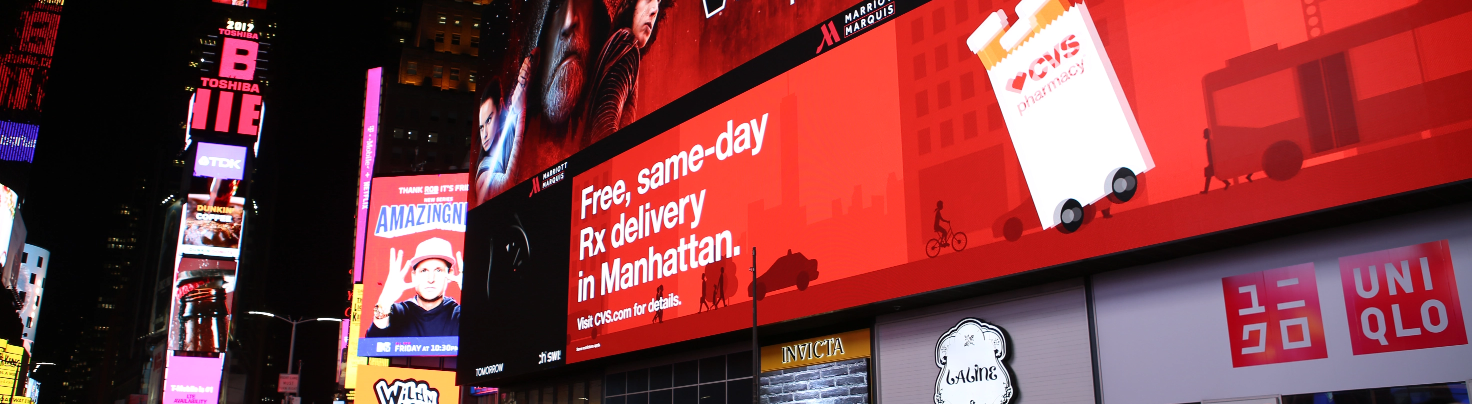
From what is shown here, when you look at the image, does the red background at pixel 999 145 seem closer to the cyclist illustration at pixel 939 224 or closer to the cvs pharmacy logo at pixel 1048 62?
the cyclist illustration at pixel 939 224

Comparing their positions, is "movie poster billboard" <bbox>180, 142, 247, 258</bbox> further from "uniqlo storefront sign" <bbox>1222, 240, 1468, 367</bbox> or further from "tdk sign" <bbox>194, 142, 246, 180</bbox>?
"uniqlo storefront sign" <bbox>1222, 240, 1468, 367</bbox>

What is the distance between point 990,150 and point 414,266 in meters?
43.6

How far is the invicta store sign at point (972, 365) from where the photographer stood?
17.2 meters

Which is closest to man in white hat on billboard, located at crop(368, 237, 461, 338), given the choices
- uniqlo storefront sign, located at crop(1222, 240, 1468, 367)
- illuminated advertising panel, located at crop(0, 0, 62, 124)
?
illuminated advertising panel, located at crop(0, 0, 62, 124)

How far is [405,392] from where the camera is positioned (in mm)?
51594

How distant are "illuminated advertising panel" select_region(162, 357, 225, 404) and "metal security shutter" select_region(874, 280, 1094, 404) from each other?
2688 inches

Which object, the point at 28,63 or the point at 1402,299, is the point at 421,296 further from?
the point at 1402,299

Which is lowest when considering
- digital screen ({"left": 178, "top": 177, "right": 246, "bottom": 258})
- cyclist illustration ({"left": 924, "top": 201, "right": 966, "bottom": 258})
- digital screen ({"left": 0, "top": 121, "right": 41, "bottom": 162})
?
cyclist illustration ({"left": 924, "top": 201, "right": 966, "bottom": 258})

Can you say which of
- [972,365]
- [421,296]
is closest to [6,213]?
[421,296]

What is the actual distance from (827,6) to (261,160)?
118 m

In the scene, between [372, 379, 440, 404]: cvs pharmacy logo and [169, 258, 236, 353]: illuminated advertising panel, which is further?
[169, 258, 236, 353]: illuminated advertising panel

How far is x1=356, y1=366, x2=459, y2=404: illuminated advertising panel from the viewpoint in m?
51.2

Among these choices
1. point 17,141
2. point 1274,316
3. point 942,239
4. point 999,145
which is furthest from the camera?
point 17,141

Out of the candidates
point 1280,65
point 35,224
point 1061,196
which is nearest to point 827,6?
point 1061,196
